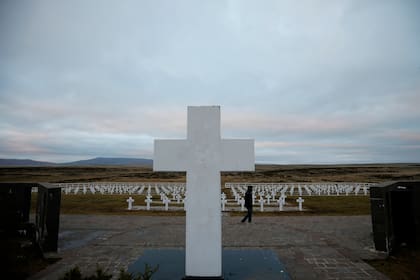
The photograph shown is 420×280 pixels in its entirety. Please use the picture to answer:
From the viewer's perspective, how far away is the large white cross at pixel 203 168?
205 inches

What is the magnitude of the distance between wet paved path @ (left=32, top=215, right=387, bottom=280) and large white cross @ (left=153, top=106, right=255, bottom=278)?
6.75ft

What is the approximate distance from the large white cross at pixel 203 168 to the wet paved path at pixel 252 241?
6.75ft

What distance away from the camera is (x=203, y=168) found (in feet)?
17.6

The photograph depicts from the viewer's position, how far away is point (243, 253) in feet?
23.6

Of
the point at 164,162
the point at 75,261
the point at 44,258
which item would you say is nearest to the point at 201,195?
the point at 164,162

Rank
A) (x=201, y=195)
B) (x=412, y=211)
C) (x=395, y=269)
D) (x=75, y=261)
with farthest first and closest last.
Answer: (x=412, y=211)
(x=75, y=261)
(x=395, y=269)
(x=201, y=195)

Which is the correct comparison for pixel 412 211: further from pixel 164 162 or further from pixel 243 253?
pixel 164 162

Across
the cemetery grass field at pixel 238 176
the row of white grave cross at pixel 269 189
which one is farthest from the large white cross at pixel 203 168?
the cemetery grass field at pixel 238 176

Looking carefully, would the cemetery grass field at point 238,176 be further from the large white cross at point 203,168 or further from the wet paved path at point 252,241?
the large white cross at point 203,168

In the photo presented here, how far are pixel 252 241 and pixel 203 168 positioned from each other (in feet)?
14.8

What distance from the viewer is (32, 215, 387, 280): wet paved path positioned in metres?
6.30

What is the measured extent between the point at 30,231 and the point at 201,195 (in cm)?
665

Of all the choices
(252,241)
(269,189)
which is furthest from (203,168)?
(269,189)

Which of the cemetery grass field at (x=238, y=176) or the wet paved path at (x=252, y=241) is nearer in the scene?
the wet paved path at (x=252, y=241)
